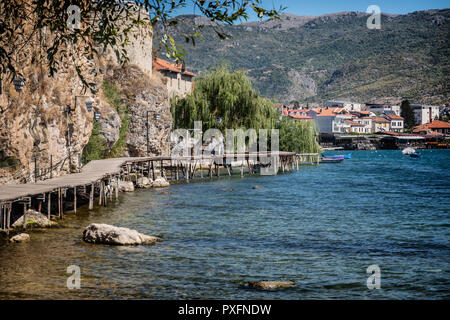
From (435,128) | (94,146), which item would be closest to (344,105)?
(435,128)

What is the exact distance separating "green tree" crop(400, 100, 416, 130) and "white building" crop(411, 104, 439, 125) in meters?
9.06

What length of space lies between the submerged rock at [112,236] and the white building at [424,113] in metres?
178

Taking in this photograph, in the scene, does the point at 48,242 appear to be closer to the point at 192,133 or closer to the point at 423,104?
the point at 192,133

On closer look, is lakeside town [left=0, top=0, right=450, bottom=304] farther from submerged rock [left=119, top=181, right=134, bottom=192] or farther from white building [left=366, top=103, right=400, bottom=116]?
white building [left=366, top=103, right=400, bottom=116]

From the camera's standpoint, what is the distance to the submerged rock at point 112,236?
17828 mm

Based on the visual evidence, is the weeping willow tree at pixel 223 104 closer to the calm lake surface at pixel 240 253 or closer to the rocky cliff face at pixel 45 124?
the rocky cliff face at pixel 45 124

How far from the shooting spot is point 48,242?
18.0 m

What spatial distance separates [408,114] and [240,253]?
166640 millimetres

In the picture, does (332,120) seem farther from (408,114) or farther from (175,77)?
(175,77)

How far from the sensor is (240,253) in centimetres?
1720

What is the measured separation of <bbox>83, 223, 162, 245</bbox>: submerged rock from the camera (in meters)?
17.8

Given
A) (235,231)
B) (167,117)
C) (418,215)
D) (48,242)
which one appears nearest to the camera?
(48,242)
